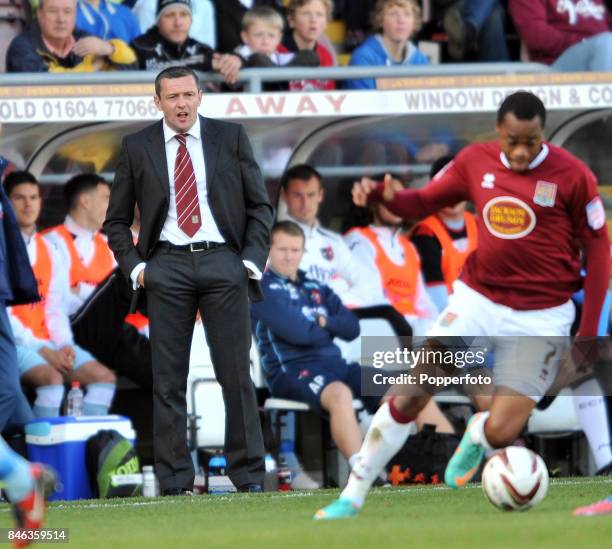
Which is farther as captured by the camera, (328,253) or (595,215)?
(328,253)

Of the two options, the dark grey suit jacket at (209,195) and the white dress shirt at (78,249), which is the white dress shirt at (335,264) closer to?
the white dress shirt at (78,249)

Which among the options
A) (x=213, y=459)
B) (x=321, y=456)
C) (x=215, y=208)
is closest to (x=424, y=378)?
(x=215, y=208)

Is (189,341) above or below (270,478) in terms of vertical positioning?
above

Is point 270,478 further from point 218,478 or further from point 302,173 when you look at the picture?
point 302,173

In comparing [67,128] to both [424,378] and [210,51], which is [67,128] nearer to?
[210,51]

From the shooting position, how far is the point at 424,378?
6742mm

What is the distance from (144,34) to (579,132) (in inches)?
122

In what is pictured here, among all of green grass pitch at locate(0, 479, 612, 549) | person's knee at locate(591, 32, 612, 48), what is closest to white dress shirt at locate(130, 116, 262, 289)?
green grass pitch at locate(0, 479, 612, 549)

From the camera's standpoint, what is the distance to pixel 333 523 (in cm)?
632

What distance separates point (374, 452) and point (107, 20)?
5.71 meters

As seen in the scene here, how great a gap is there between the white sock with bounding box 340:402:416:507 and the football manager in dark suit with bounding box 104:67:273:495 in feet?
5.75

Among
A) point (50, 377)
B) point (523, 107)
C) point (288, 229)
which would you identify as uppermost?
point (523, 107)

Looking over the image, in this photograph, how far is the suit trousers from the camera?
8.27 metres

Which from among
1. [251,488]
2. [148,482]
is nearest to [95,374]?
[148,482]
